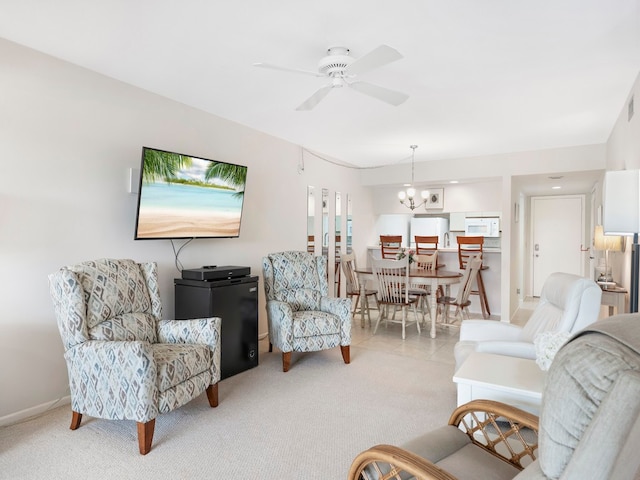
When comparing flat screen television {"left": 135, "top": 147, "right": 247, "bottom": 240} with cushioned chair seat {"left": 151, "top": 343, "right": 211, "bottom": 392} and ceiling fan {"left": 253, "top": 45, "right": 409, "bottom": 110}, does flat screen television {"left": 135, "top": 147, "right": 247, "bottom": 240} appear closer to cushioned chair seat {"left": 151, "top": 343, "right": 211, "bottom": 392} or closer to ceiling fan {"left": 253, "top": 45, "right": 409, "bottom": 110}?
cushioned chair seat {"left": 151, "top": 343, "right": 211, "bottom": 392}

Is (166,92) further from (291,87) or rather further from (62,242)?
(62,242)

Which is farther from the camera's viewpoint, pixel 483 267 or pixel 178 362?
pixel 483 267

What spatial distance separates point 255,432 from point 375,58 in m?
2.32

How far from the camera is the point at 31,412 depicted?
9.15ft

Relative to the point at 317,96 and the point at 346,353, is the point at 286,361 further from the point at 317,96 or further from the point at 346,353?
the point at 317,96

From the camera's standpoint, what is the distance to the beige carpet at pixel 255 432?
7.07ft

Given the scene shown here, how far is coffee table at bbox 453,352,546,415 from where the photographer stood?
210 cm

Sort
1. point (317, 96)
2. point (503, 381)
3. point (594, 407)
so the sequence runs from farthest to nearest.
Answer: point (317, 96)
point (503, 381)
point (594, 407)

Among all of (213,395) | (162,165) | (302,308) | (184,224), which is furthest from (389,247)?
(213,395)

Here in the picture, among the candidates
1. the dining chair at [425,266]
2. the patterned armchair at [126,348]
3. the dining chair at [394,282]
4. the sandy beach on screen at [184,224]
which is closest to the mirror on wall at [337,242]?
the dining chair at [425,266]

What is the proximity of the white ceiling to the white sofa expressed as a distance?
151cm

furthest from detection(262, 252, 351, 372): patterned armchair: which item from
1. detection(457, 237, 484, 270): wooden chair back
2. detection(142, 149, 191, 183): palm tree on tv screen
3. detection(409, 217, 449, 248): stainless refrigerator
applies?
detection(409, 217, 449, 248): stainless refrigerator

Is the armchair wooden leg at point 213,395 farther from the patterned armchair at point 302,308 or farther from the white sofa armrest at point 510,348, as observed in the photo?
the white sofa armrest at point 510,348

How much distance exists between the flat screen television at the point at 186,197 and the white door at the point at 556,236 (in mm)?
7047
